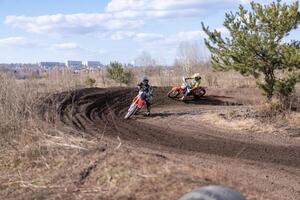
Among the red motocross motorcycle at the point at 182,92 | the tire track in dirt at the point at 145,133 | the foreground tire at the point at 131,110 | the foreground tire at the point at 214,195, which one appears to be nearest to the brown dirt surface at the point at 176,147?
the tire track in dirt at the point at 145,133

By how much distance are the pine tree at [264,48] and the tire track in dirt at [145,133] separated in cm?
293

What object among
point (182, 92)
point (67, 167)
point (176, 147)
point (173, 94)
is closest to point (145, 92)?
point (182, 92)

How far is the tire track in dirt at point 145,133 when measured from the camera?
1356cm

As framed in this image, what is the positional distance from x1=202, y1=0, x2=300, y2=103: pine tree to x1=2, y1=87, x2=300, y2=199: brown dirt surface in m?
2.49

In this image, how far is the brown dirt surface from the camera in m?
7.82

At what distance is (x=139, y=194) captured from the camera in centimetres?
736

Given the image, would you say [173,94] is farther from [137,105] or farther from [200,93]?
[137,105]

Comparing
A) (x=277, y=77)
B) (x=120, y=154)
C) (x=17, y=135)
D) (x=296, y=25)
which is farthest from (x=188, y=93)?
(x=120, y=154)

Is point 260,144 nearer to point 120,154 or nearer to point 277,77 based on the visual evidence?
point 277,77

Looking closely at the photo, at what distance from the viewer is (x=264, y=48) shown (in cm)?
1808

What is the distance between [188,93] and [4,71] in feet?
48.1

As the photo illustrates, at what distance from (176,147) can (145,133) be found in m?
2.54

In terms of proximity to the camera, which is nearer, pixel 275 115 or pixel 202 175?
pixel 202 175

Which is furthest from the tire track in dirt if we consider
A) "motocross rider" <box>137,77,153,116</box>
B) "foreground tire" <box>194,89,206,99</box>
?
"foreground tire" <box>194,89,206,99</box>
